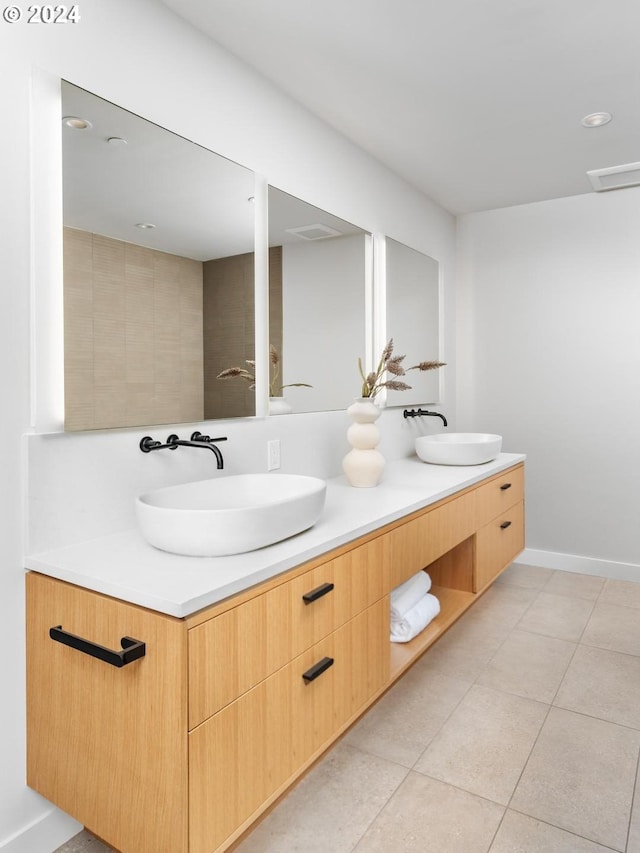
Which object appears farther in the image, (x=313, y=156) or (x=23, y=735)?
(x=313, y=156)

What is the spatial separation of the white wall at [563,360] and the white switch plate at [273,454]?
2.11 m

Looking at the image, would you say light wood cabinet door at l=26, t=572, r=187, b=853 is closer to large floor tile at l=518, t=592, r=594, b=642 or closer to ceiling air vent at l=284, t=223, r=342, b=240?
ceiling air vent at l=284, t=223, r=342, b=240

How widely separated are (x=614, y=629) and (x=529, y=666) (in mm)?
662

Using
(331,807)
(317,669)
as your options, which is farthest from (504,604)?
(317,669)

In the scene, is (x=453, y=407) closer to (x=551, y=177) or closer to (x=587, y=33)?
(x=551, y=177)

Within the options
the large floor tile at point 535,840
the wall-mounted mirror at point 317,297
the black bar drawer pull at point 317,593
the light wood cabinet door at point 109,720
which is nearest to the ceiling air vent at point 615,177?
the wall-mounted mirror at point 317,297

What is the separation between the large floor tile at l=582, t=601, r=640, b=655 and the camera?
2.64 metres

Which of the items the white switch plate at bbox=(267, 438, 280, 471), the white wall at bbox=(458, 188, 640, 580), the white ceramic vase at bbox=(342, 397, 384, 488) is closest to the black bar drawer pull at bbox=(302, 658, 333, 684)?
the white switch plate at bbox=(267, 438, 280, 471)

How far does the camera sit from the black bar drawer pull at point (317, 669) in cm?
148

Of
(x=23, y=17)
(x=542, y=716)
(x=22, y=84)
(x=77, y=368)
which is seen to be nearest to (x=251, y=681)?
(x=77, y=368)

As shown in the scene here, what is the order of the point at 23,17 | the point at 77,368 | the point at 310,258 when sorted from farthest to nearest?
the point at 310,258, the point at 77,368, the point at 23,17

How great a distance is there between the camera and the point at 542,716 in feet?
6.84

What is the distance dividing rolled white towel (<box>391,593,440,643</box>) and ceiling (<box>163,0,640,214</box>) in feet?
6.78

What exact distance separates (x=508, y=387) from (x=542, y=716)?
2.24 meters
